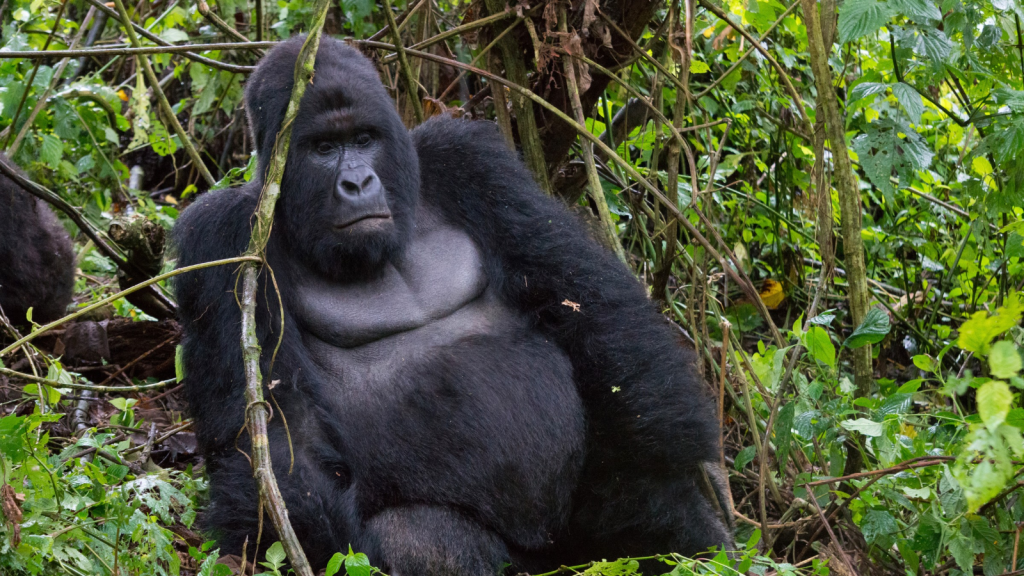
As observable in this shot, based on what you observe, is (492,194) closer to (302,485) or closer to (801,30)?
(302,485)

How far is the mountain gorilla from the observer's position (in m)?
2.69

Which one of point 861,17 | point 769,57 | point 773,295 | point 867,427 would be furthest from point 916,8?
point 773,295

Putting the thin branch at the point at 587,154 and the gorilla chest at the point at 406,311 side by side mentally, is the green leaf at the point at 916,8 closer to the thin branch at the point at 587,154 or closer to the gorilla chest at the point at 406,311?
the thin branch at the point at 587,154

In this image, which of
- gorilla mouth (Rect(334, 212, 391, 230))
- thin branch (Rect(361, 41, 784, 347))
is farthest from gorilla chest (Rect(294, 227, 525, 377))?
thin branch (Rect(361, 41, 784, 347))

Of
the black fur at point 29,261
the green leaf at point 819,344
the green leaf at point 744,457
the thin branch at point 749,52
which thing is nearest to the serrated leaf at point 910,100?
the thin branch at point 749,52

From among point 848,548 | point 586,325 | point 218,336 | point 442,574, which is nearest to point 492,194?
point 586,325

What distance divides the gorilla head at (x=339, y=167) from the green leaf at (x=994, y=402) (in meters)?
1.78

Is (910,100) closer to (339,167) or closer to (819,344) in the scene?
(819,344)

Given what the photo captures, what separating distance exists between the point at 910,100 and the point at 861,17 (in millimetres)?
428

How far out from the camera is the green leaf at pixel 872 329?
2.57 metres

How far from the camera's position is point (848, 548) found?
3.11m

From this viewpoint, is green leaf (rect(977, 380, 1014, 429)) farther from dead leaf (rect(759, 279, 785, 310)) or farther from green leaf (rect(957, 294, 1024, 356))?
dead leaf (rect(759, 279, 785, 310))

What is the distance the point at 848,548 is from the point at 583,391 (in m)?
0.99

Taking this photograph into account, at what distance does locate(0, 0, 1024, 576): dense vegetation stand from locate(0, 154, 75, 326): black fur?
0.67 ft
